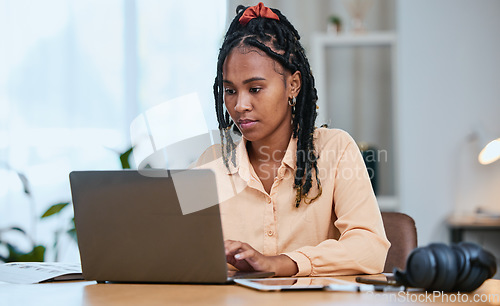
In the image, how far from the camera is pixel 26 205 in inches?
124

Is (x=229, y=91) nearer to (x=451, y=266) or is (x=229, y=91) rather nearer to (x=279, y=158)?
(x=279, y=158)

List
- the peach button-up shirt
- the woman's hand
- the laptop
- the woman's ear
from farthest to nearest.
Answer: the woman's ear < the peach button-up shirt < the woman's hand < the laptop

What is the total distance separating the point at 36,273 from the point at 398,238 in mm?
812

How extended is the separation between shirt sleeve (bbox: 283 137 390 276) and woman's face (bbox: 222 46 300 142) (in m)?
0.21

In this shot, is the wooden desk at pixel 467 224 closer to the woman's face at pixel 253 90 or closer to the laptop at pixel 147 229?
the woman's face at pixel 253 90

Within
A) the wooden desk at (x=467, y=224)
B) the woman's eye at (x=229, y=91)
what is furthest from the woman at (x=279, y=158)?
the wooden desk at (x=467, y=224)

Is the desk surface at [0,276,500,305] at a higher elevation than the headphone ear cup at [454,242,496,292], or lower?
lower

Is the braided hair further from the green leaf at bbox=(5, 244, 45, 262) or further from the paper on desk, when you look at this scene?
the green leaf at bbox=(5, 244, 45, 262)

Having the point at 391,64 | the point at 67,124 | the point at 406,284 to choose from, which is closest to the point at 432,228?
the point at 391,64

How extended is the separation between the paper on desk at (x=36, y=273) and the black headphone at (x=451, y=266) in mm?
629

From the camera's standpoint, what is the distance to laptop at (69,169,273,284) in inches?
36.2

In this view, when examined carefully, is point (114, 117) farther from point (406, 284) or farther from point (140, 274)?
point (406, 284)

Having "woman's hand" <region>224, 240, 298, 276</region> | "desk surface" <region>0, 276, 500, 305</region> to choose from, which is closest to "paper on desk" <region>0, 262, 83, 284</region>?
"desk surface" <region>0, 276, 500, 305</region>

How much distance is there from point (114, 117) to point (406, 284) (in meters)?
2.62
